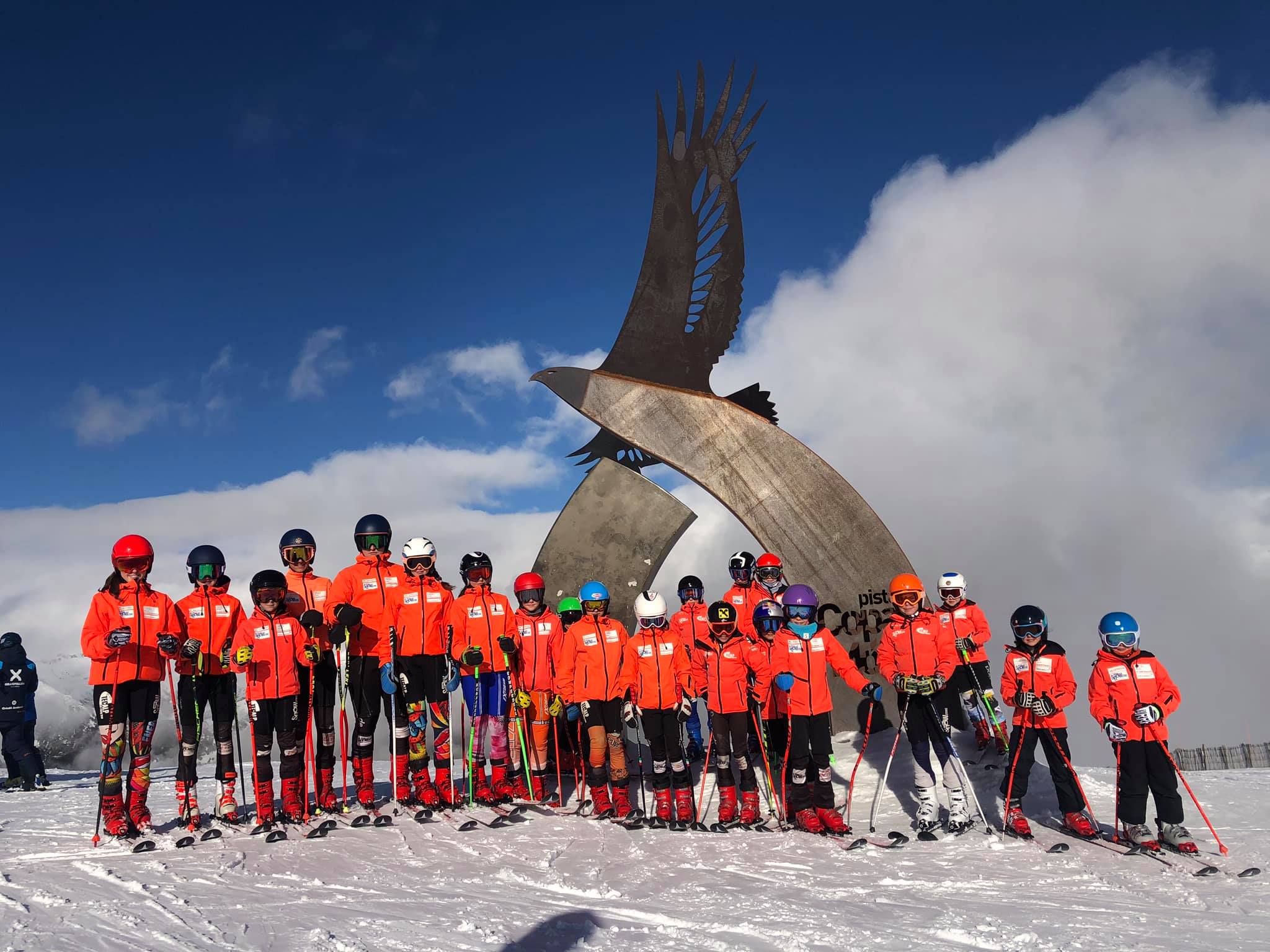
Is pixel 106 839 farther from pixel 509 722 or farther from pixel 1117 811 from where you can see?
pixel 1117 811

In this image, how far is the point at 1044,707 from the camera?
685cm

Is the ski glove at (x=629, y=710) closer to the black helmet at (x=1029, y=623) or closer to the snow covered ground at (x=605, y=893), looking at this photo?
the snow covered ground at (x=605, y=893)

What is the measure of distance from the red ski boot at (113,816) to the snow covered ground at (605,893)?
0.71 ft

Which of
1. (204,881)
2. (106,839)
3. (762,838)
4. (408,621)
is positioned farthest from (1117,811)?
(106,839)

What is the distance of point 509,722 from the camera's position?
836cm

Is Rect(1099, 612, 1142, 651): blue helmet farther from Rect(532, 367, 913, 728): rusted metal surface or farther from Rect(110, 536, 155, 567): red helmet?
Rect(110, 536, 155, 567): red helmet

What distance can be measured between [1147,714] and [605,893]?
425 cm

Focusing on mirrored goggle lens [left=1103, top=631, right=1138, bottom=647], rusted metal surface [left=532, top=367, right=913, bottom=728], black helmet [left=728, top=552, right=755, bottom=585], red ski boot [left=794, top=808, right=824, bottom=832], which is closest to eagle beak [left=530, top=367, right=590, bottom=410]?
rusted metal surface [left=532, top=367, right=913, bottom=728]

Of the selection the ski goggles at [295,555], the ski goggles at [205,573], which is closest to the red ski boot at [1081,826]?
the ski goggles at [295,555]

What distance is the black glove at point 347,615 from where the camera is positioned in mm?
6641

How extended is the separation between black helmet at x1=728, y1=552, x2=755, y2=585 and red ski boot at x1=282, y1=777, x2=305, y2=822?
4877 millimetres

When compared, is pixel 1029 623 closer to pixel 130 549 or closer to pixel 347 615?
pixel 347 615

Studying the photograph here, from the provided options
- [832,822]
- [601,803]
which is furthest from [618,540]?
[832,822]

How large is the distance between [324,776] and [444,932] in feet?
11.2
